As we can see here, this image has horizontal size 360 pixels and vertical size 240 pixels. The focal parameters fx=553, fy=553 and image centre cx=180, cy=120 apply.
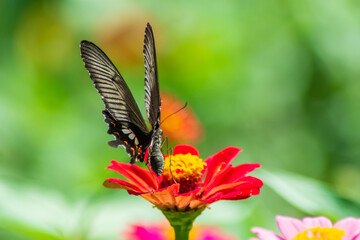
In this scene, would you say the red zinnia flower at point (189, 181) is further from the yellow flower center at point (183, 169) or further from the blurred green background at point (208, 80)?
the blurred green background at point (208, 80)

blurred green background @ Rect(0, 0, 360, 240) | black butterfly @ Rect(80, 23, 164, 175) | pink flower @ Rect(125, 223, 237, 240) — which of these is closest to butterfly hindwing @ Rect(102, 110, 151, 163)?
black butterfly @ Rect(80, 23, 164, 175)

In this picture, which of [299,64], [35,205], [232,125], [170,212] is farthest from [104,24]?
[170,212]

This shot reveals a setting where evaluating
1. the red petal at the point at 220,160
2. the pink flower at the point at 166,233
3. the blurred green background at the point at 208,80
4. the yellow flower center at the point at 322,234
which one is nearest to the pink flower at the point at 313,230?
the yellow flower center at the point at 322,234

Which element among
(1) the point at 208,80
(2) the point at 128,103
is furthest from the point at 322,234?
(1) the point at 208,80

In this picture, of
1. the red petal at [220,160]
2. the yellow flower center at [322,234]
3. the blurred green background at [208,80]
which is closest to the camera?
the yellow flower center at [322,234]

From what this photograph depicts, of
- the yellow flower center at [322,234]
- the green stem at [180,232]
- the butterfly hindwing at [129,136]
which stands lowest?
the yellow flower center at [322,234]

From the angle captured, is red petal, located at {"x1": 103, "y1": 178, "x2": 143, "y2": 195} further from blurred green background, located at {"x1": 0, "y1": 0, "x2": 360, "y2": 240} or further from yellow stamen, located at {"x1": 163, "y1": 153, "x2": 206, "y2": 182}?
blurred green background, located at {"x1": 0, "y1": 0, "x2": 360, "y2": 240}
